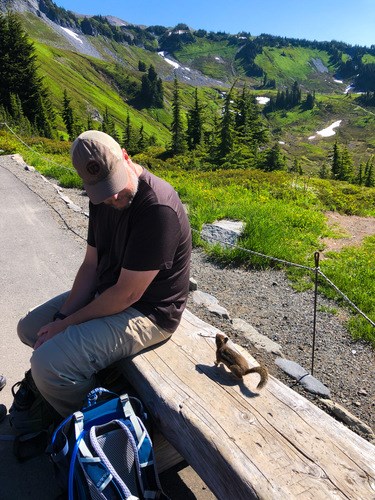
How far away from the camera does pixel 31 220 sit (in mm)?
8711

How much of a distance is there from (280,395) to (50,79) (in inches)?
4266

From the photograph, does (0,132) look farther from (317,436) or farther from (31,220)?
(317,436)

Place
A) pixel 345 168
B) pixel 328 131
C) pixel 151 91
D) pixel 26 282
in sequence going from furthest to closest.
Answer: pixel 328 131 < pixel 151 91 < pixel 345 168 < pixel 26 282

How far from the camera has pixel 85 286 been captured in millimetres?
3557

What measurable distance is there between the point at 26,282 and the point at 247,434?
452 centimetres

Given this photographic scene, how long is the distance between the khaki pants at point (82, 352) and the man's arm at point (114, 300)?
69mm

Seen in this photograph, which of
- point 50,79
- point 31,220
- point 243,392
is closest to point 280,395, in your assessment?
point 243,392

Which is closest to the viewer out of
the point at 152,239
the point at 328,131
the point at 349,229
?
the point at 152,239

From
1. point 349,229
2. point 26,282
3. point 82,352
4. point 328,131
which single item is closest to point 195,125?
point 349,229

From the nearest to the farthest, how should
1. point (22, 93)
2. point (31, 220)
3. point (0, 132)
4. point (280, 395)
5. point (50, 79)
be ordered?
1. point (280, 395)
2. point (31, 220)
3. point (0, 132)
4. point (22, 93)
5. point (50, 79)

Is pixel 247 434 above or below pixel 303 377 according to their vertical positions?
above

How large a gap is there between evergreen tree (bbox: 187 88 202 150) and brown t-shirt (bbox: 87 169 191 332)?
137ft

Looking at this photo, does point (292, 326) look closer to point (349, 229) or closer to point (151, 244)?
point (151, 244)

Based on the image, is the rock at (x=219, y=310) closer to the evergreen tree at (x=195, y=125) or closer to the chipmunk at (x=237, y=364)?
the chipmunk at (x=237, y=364)
